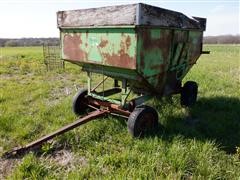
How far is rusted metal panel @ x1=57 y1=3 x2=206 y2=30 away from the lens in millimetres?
3848

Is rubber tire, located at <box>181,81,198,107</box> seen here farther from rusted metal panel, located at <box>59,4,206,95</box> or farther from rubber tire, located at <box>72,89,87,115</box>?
rubber tire, located at <box>72,89,87,115</box>

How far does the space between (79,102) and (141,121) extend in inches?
68.2

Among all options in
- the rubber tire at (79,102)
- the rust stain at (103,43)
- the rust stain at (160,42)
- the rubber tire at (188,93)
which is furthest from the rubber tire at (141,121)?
the rubber tire at (188,93)

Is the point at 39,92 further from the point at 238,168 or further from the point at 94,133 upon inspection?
the point at 238,168

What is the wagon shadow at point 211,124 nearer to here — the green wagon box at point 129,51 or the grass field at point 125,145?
the grass field at point 125,145

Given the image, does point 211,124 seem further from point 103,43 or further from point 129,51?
point 103,43

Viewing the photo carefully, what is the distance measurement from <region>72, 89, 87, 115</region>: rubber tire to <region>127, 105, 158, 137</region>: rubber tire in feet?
5.09

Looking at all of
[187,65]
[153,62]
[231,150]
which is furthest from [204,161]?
[187,65]

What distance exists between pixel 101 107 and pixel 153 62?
5.45ft

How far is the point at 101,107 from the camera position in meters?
5.48

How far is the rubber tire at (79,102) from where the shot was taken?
5.57 metres

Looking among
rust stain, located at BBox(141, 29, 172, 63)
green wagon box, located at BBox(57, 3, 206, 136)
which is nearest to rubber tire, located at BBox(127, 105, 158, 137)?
green wagon box, located at BBox(57, 3, 206, 136)

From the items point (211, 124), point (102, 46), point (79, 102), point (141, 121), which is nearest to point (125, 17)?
point (102, 46)

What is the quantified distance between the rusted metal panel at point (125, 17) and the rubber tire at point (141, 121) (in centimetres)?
146
